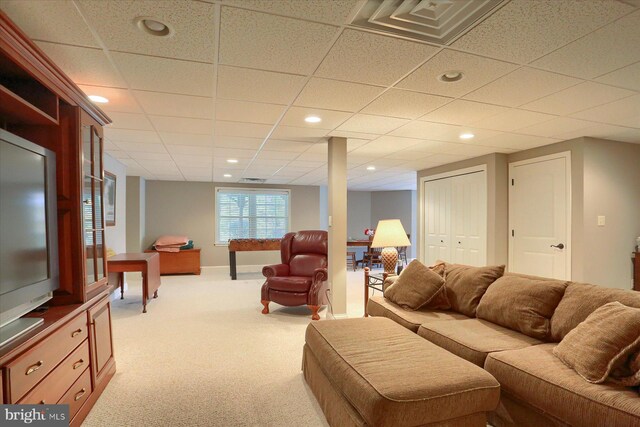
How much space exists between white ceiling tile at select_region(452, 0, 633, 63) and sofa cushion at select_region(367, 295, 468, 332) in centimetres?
190

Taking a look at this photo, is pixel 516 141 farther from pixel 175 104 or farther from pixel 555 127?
pixel 175 104

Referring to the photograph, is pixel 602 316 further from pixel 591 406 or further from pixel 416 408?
pixel 416 408

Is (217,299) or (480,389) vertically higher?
(480,389)

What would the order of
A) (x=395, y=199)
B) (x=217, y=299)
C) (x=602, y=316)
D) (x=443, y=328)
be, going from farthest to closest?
(x=395, y=199) < (x=217, y=299) < (x=443, y=328) < (x=602, y=316)

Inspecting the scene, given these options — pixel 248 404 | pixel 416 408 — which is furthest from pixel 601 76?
pixel 248 404

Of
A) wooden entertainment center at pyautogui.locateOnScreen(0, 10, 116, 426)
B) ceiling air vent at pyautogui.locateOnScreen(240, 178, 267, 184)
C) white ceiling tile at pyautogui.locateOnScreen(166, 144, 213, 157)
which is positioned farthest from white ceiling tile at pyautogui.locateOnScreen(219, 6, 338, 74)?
ceiling air vent at pyautogui.locateOnScreen(240, 178, 267, 184)

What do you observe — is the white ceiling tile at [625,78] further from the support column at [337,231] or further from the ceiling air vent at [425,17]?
the support column at [337,231]

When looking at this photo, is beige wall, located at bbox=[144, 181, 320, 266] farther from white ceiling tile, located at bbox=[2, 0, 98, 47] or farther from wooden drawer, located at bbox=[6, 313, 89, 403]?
white ceiling tile, located at bbox=[2, 0, 98, 47]

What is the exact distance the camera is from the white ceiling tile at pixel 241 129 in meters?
3.32

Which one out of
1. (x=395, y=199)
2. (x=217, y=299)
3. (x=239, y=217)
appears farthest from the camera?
(x=395, y=199)

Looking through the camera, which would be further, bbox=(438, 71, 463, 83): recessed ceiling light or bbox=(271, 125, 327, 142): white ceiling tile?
bbox=(271, 125, 327, 142): white ceiling tile

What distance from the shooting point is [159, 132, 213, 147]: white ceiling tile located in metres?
3.70

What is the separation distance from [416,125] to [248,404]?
288 centimetres

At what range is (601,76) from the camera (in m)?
2.21
